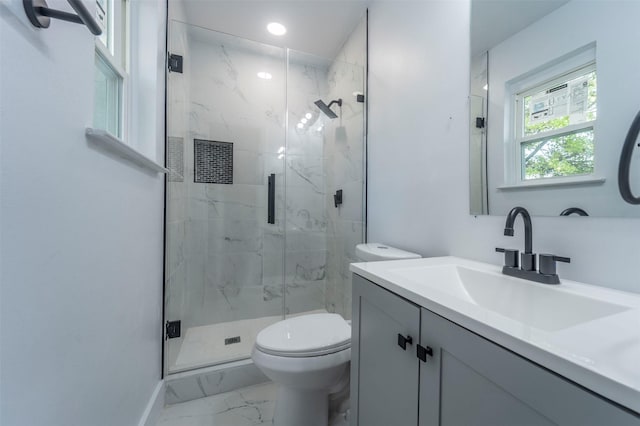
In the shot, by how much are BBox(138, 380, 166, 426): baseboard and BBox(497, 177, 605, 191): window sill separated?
68.7 inches

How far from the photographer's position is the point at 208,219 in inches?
84.8

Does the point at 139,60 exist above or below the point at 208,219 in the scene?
above

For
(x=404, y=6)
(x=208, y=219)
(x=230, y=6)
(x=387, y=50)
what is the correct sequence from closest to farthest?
(x=404, y=6) < (x=387, y=50) < (x=230, y=6) < (x=208, y=219)

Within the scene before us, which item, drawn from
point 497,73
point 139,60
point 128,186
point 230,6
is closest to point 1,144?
point 128,186

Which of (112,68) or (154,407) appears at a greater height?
(112,68)

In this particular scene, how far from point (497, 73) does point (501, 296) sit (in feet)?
2.60

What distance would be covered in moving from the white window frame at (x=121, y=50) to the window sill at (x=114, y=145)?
233 mm

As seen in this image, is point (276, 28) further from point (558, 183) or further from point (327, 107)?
point (558, 183)

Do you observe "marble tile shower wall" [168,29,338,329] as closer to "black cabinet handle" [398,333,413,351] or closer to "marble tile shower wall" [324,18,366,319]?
"marble tile shower wall" [324,18,366,319]

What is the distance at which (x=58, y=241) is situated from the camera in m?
0.57

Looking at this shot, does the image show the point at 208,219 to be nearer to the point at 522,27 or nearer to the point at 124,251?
the point at 124,251

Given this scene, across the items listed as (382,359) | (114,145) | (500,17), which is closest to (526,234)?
(382,359)

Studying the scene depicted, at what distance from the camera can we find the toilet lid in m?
1.09

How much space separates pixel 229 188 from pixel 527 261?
2.05 m
